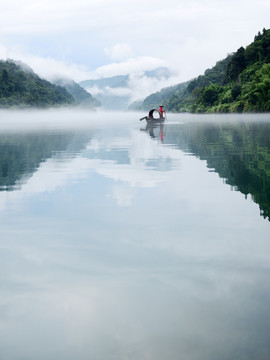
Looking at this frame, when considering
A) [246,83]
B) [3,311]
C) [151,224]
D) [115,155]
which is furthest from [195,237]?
[246,83]

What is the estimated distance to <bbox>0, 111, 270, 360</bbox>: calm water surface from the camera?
496 cm

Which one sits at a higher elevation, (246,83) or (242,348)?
(246,83)

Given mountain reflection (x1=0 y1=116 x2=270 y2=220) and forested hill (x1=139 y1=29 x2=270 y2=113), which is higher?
forested hill (x1=139 y1=29 x2=270 y2=113)

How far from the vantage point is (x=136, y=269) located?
7.10m

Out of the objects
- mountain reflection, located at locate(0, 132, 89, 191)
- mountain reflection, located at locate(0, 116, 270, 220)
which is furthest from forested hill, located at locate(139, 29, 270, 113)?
mountain reflection, located at locate(0, 132, 89, 191)

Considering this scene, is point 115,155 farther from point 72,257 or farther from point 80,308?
point 80,308

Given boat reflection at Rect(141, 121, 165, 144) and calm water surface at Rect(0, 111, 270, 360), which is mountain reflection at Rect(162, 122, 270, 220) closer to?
calm water surface at Rect(0, 111, 270, 360)

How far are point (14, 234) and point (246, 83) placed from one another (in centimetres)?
14106

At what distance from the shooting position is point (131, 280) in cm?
664

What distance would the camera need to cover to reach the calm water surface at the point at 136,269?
496 centimetres

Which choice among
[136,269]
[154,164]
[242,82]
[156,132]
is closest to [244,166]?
[154,164]

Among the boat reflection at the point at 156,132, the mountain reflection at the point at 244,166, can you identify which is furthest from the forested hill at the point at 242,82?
the mountain reflection at the point at 244,166

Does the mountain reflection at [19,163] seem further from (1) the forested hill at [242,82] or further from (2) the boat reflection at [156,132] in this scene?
(1) the forested hill at [242,82]

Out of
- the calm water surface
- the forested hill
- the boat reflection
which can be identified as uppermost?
the forested hill
